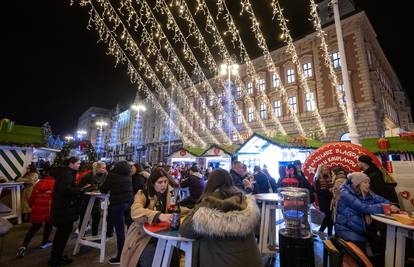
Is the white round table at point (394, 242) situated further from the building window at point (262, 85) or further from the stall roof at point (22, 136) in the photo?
the building window at point (262, 85)

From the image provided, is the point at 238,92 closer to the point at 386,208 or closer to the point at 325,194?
the point at 325,194

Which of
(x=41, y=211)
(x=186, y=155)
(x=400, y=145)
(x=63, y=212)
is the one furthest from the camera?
(x=186, y=155)

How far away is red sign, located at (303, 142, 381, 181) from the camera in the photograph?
6607 mm

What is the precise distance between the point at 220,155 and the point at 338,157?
9.69 metres

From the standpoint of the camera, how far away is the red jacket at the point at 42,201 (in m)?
4.92

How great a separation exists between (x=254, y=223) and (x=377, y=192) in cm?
354

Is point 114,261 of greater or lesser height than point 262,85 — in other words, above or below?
below

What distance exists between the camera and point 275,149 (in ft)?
40.3

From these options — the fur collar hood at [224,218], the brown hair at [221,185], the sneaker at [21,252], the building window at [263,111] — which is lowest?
the sneaker at [21,252]

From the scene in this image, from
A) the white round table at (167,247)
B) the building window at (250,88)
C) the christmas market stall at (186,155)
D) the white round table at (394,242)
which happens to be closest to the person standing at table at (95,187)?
the white round table at (167,247)

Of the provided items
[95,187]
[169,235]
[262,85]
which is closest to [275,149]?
[95,187]

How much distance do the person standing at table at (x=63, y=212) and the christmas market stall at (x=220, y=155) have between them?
11.7 metres

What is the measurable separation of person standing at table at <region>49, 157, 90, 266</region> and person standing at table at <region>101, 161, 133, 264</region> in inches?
22.5

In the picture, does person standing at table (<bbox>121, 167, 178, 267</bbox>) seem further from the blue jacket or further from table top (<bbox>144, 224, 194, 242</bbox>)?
the blue jacket
